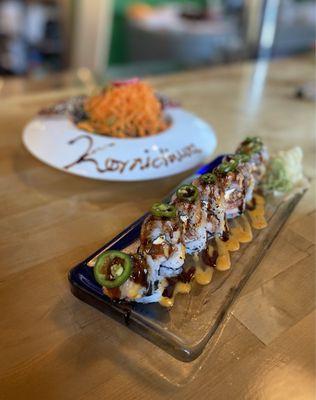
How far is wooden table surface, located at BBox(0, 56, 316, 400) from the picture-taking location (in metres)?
0.57

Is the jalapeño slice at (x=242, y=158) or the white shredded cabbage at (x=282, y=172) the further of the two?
the white shredded cabbage at (x=282, y=172)

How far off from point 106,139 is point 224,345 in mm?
597

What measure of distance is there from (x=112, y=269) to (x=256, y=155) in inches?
18.7

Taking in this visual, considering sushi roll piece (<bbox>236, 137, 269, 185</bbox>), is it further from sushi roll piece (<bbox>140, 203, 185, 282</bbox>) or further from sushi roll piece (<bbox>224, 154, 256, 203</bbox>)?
sushi roll piece (<bbox>140, 203, 185, 282</bbox>)

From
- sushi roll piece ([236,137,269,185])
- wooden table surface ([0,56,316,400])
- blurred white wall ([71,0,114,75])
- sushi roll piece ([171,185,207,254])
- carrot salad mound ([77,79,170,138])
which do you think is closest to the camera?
wooden table surface ([0,56,316,400])

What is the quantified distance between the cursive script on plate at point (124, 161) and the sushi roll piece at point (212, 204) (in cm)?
24

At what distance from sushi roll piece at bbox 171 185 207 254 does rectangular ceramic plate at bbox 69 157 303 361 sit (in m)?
0.06

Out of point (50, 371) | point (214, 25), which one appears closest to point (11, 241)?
point (50, 371)

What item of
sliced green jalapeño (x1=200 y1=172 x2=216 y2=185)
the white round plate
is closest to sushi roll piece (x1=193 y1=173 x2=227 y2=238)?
sliced green jalapeño (x1=200 y1=172 x2=216 y2=185)

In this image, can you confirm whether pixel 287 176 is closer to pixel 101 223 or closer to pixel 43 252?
pixel 101 223

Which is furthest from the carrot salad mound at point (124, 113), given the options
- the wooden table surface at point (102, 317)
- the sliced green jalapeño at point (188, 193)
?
the sliced green jalapeño at point (188, 193)

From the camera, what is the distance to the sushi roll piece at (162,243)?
2.08ft

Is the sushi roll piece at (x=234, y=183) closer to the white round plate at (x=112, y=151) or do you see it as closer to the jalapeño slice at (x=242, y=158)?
the jalapeño slice at (x=242, y=158)

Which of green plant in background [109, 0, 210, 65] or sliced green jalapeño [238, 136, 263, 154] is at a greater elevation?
green plant in background [109, 0, 210, 65]
